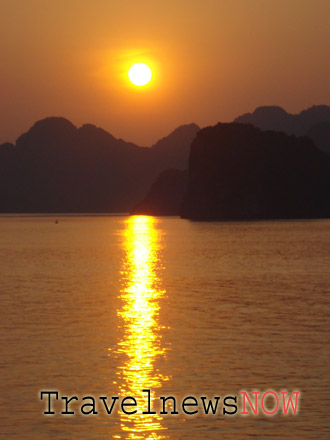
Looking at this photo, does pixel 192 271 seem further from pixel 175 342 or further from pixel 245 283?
pixel 175 342

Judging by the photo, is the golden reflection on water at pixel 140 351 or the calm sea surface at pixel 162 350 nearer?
the golden reflection on water at pixel 140 351

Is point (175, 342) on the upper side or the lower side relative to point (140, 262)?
lower

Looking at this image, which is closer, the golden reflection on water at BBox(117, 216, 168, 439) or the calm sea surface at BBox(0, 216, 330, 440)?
the golden reflection on water at BBox(117, 216, 168, 439)

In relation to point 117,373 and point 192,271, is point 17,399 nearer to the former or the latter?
point 117,373

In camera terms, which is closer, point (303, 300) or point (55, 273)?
point (303, 300)

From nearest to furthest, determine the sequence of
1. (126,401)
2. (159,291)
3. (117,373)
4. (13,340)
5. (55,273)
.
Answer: (126,401), (117,373), (13,340), (159,291), (55,273)

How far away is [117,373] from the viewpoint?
2912 cm

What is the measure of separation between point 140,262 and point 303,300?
160ft

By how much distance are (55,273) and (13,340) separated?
44.2 metres

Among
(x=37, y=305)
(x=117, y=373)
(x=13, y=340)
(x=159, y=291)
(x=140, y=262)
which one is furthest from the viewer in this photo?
(x=140, y=262)

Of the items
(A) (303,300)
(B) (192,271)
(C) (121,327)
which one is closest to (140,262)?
(B) (192,271)

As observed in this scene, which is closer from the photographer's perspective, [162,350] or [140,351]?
[140,351]

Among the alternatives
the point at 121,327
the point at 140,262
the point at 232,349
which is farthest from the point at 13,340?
the point at 140,262

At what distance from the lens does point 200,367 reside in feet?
99.3
